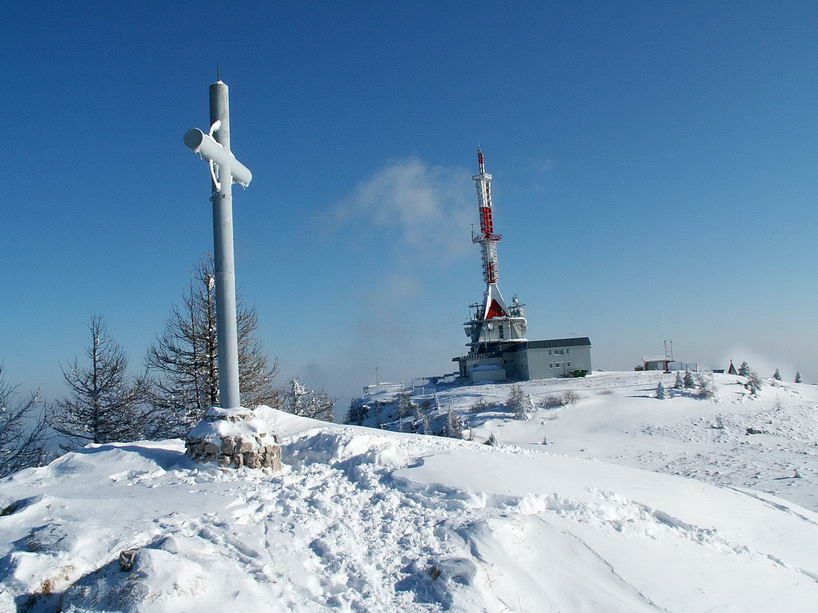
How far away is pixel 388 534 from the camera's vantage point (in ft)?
21.0

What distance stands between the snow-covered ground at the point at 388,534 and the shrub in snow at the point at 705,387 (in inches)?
1085

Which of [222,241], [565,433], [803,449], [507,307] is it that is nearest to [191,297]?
[222,241]

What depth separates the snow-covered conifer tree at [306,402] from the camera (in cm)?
3172

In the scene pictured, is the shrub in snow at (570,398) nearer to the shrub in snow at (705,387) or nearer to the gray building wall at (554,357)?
the shrub in snow at (705,387)

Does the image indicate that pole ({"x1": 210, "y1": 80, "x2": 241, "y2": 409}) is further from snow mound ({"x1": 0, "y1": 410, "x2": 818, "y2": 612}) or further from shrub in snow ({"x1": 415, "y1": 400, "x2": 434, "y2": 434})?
shrub in snow ({"x1": 415, "y1": 400, "x2": 434, "y2": 434})

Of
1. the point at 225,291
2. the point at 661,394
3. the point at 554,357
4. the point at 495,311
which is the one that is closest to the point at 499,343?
the point at 495,311

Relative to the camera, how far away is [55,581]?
4.75 metres

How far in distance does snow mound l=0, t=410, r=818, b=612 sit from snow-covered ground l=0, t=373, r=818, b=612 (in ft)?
0.08

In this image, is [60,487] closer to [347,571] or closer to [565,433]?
[347,571]

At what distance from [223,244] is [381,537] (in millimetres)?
6279

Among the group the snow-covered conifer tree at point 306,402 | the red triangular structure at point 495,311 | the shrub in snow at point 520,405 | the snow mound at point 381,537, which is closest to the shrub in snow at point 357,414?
the snow-covered conifer tree at point 306,402

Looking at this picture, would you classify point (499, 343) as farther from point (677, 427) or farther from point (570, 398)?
point (677, 427)

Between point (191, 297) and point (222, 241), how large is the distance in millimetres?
10092

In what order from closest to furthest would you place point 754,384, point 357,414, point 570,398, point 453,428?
point 453,428
point 570,398
point 754,384
point 357,414
